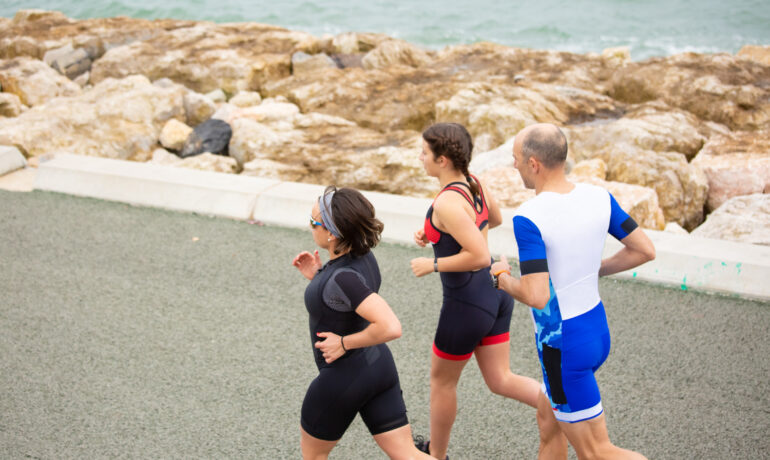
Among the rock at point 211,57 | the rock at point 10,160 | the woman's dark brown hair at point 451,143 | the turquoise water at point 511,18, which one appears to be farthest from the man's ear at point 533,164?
the turquoise water at point 511,18

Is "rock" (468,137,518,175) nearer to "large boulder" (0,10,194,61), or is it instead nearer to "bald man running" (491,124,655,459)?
"bald man running" (491,124,655,459)

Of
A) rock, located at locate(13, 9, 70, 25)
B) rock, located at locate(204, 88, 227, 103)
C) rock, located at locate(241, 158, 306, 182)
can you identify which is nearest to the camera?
rock, located at locate(241, 158, 306, 182)

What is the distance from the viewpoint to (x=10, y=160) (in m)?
8.28

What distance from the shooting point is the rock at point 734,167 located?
24.6 ft

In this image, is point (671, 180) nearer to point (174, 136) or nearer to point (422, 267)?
point (422, 267)

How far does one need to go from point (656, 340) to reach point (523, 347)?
0.98 metres

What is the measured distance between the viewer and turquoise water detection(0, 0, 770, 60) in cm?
3238

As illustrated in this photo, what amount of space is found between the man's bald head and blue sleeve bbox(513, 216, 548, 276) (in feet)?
0.98

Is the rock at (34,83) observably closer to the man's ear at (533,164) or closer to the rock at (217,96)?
the rock at (217,96)

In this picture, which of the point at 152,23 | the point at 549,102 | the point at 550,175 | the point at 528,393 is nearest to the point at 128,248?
the point at 528,393

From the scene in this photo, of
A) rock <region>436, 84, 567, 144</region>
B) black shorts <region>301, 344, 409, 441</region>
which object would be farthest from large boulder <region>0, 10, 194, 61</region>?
black shorts <region>301, 344, 409, 441</region>

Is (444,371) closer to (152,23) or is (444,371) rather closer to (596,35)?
(152,23)

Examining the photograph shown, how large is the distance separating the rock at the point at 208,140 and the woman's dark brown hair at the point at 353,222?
23.0ft

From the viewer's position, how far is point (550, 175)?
9.07 ft
